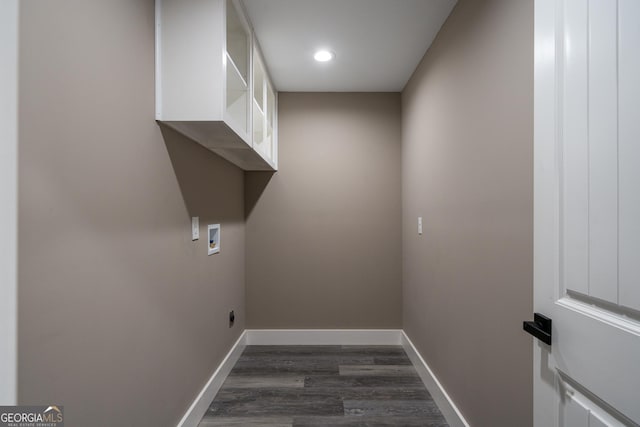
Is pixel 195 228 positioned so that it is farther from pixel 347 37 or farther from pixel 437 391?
pixel 437 391

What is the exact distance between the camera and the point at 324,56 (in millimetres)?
2277

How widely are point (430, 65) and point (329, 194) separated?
54.5 inches

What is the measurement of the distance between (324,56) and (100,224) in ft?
Result: 6.33

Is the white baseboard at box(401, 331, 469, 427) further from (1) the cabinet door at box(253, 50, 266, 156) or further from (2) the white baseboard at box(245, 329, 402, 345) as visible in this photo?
(1) the cabinet door at box(253, 50, 266, 156)

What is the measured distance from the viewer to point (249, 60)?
6.26 ft

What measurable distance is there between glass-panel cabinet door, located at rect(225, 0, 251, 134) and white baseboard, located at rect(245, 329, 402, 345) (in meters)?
2.05

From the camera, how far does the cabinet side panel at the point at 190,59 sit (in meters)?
1.35

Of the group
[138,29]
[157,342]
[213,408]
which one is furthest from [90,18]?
[213,408]

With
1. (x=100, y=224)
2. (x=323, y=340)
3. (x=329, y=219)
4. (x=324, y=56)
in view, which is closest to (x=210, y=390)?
(x=323, y=340)

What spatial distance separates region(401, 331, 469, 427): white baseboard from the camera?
5.60ft

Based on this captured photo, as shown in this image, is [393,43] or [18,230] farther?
[393,43]

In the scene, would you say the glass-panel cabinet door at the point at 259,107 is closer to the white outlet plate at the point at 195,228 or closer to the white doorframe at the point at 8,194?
the white outlet plate at the point at 195,228

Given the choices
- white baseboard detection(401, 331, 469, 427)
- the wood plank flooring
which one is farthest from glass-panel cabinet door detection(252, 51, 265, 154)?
white baseboard detection(401, 331, 469, 427)

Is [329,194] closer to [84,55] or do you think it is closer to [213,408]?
[213,408]
